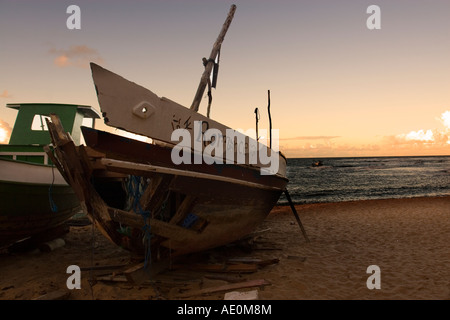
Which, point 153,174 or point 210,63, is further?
point 210,63

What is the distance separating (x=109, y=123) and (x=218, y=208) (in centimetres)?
237

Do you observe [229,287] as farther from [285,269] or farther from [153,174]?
[153,174]

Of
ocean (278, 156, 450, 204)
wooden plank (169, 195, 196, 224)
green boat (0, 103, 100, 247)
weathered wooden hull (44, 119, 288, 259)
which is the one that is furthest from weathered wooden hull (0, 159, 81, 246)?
ocean (278, 156, 450, 204)

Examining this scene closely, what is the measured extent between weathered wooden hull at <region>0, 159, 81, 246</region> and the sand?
727mm

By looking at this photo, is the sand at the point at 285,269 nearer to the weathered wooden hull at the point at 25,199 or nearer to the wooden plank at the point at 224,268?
the wooden plank at the point at 224,268

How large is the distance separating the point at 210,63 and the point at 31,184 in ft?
17.6

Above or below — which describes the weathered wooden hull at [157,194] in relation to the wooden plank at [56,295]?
above

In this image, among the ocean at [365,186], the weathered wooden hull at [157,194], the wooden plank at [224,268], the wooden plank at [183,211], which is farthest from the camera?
the ocean at [365,186]

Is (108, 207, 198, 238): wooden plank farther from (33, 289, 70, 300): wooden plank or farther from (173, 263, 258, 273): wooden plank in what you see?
(33, 289, 70, 300): wooden plank

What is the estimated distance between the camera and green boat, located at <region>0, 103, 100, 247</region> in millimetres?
6090

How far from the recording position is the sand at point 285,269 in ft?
16.0

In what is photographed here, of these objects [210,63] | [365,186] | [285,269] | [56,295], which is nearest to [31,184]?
[56,295]

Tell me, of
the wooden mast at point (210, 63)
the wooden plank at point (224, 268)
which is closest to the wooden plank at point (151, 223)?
the wooden plank at point (224, 268)

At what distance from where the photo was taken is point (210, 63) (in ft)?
27.2
